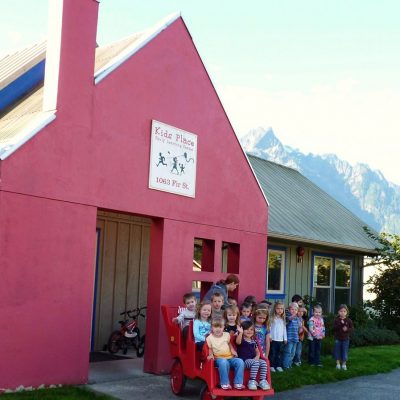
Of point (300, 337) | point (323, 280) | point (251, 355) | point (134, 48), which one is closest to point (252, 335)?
point (251, 355)

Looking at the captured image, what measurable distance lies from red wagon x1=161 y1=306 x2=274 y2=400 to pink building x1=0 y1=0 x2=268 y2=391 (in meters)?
0.94

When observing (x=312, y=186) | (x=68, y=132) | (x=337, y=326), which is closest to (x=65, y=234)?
(x=68, y=132)

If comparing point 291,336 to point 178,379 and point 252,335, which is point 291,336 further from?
point 178,379

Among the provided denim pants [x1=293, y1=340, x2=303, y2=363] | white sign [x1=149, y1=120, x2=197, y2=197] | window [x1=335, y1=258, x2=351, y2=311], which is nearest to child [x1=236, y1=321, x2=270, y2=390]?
white sign [x1=149, y1=120, x2=197, y2=197]

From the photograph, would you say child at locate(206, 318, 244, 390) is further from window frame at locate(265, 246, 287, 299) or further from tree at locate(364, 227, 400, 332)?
tree at locate(364, 227, 400, 332)

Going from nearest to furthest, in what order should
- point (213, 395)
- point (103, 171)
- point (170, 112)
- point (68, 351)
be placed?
point (213, 395) < point (68, 351) < point (103, 171) < point (170, 112)

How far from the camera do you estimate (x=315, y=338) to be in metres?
11.9

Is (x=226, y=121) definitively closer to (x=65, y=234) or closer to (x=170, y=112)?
(x=170, y=112)

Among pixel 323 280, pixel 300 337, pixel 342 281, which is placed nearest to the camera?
pixel 300 337

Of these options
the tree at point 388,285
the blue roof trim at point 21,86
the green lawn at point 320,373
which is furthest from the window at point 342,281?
the blue roof trim at point 21,86

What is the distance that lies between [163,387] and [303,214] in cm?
1029

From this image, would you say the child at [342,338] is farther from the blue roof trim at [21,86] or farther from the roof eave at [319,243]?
the blue roof trim at [21,86]

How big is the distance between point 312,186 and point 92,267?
15.2 m

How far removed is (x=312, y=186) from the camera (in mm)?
23047
